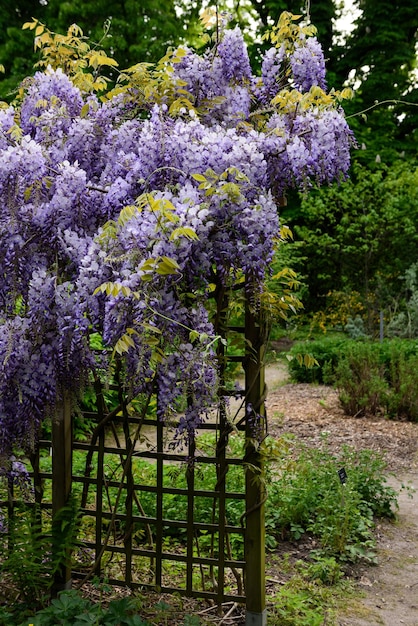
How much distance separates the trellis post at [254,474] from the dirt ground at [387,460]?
1.89 ft

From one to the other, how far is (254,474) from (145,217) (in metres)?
1.18

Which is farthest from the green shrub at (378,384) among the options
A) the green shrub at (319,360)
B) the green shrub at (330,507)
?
the green shrub at (330,507)

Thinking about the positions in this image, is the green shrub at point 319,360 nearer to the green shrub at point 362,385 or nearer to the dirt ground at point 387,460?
the dirt ground at point 387,460

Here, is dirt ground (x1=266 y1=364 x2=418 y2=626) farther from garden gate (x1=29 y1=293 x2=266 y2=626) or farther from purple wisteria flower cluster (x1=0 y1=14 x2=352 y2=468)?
purple wisteria flower cluster (x1=0 y1=14 x2=352 y2=468)

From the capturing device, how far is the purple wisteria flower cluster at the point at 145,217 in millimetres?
2094

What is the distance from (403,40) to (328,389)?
10103 mm

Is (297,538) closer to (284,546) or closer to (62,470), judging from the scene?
(284,546)

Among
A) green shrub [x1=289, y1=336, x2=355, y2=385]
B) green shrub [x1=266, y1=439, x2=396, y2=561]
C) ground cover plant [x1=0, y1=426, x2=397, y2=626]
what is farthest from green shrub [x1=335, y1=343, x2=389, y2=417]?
green shrub [x1=266, y1=439, x2=396, y2=561]

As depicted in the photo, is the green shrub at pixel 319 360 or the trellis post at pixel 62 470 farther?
the green shrub at pixel 319 360

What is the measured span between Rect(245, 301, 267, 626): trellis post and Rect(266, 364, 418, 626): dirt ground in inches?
22.7

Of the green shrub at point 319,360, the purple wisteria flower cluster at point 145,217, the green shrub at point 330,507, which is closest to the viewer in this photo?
the purple wisteria flower cluster at point 145,217

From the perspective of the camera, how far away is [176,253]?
6.72 ft

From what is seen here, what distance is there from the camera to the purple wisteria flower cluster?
2.09m

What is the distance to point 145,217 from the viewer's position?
2.09 meters
